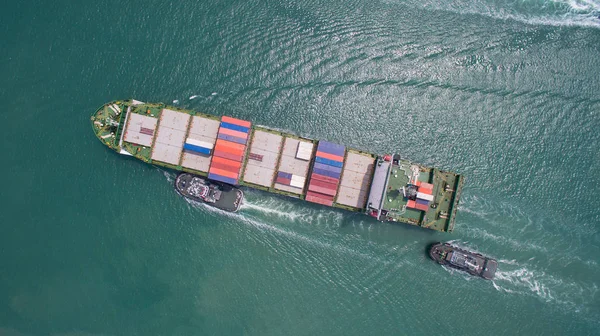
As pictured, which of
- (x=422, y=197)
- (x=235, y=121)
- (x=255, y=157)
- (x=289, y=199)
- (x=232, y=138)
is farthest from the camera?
(x=289, y=199)

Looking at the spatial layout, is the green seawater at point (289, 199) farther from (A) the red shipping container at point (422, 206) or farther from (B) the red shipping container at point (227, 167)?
(B) the red shipping container at point (227, 167)

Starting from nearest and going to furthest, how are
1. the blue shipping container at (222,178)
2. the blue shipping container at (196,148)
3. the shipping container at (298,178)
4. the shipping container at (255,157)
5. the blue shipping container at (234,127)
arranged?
the blue shipping container at (222,178)
the blue shipping container at (234,127)
the blue shipping container at (196,148)
the shipping container at (298,178)
the shipping container at (255,157)

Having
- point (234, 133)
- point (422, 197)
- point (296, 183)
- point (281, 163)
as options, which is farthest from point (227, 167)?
point (422, 197)

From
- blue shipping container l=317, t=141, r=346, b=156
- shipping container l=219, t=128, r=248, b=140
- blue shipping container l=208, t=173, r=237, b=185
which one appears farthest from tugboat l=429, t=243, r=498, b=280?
shipping container l=219, t=128, r=248, b=140

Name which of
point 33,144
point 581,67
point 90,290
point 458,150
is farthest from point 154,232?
point 581,67

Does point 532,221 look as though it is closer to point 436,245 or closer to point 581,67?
point 436,245

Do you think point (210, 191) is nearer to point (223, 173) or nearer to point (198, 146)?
point (223, 173)

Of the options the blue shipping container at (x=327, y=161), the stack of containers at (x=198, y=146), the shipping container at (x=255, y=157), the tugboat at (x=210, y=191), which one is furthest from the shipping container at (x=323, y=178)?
the stack of containers at (x=198, y=146)
